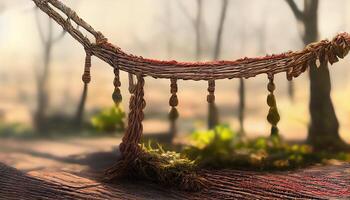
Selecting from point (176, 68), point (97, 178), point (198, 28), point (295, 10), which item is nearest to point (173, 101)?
point (176, 68)

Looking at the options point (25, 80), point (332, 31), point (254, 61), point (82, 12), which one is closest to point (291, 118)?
point (332, 31)

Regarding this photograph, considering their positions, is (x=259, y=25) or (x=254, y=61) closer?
(x=254, y=61)

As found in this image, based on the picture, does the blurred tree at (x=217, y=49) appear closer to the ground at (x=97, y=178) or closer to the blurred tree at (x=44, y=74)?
the ground at (x=97, y=178)

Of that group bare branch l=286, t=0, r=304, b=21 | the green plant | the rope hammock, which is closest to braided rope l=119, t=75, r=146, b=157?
the rope hammock

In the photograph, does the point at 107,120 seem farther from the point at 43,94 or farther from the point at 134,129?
the point at 134,129

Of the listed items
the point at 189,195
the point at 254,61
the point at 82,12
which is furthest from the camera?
the point at 82,12

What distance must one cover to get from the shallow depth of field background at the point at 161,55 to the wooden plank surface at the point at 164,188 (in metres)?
0.44

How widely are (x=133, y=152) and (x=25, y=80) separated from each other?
0.85 m

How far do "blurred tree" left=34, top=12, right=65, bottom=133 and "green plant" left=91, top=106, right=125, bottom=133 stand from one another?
10.2 inches

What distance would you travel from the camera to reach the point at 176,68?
5.75ft

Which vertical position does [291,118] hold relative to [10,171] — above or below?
above

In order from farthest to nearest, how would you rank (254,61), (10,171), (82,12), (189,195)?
(82,12) → (10,171) → (189,195) → (254,61)

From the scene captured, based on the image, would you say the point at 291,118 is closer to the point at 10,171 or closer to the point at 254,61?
the point at 254,61

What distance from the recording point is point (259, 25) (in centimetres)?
247
